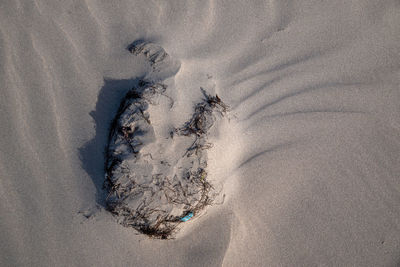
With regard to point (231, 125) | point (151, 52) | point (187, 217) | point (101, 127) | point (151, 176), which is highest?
point (151, 52)

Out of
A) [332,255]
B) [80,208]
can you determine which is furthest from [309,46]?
[80,208]

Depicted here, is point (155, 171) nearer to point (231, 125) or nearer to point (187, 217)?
point (187, 217)

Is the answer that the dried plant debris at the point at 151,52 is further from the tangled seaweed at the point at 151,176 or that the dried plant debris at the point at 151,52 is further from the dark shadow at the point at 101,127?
the tangled seaweed at the point at 151,176

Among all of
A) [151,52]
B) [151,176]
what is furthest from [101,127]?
[151,52]

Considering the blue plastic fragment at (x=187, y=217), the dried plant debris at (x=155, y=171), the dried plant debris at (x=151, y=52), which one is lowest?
the blue plastic fragment at (x=187, y=217)

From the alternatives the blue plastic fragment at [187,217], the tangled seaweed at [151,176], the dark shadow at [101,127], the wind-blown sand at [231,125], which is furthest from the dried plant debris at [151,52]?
the blue plastic fragment at [187,217]

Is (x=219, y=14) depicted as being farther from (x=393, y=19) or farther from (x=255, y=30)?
(x=393, y=19)
